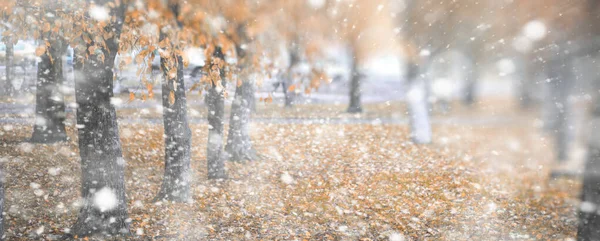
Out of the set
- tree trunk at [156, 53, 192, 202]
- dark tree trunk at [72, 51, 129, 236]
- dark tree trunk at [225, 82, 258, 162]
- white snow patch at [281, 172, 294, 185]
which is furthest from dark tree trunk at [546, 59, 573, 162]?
dark tree trunk at [72, 51, 129, 236]

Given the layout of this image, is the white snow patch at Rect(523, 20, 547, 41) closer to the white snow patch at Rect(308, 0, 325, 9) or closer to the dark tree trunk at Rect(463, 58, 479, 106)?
the white snow patch at Rect(308, 0, 325, 9)

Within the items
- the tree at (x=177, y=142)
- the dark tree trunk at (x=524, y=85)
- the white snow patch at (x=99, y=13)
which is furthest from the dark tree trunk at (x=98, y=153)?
the dark tree trunk at (x=524, y=85)

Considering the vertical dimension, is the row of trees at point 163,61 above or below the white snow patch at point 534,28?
below

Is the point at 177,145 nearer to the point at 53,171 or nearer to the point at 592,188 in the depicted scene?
the point at 53,171

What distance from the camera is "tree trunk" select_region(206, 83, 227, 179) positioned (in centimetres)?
884

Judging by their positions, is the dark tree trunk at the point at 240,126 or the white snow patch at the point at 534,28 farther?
the white snow patch at the point at 534,28

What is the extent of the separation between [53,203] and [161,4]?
15.0ft

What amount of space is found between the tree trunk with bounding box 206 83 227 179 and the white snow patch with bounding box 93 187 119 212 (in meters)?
3.15

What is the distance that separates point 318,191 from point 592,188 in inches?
209

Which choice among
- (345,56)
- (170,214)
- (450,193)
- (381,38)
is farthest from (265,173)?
(345,56)

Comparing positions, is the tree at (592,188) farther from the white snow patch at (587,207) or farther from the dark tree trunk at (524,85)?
the dark tree trunk at (524,85)

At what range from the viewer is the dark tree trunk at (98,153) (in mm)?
5500

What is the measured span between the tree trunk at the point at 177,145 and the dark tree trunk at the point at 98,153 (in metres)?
1.50

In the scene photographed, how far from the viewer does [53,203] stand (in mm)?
7145
